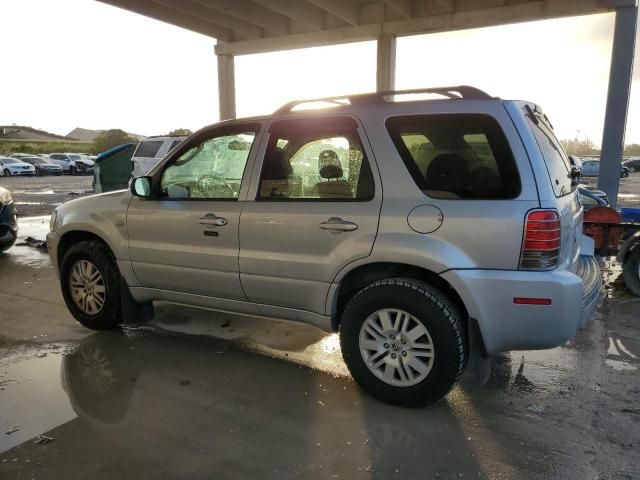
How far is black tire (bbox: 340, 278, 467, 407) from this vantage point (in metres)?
2.97

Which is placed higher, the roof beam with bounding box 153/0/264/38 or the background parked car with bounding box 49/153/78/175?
the roof beam with bounding box 153/0/264/38

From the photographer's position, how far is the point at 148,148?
13.1 metres

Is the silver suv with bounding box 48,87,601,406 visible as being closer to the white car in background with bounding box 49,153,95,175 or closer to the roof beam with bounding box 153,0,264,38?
the roof beam with bounding box 153,0,264,38

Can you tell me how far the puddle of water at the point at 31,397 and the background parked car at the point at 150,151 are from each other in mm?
9095

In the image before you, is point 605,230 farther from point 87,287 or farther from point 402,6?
point 402,6

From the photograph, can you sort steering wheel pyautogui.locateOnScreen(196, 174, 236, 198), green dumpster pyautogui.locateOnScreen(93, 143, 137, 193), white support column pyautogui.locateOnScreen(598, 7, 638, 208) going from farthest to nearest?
green dumpster pyautogui.locateOnScreen(93, 143, 137, 193)
white support column pyautogui.locateOnScreen(598, 7, 638, 208)
steering wheel pyautogui.locateOnScreen(196, 174, 236, 198)

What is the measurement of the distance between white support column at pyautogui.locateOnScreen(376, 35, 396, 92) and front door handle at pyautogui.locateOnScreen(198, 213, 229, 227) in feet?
37.7

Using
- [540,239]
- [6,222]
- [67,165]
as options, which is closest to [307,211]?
[540,239]

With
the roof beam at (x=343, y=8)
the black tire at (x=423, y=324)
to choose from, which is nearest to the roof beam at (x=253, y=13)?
the roof beam at (x=343, y=8)

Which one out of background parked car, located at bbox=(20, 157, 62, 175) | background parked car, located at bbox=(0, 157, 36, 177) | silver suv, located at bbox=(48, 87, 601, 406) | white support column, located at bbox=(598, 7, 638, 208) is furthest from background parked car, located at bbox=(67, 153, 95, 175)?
silver suv, located at bbox=(48, 87, 601, 406)

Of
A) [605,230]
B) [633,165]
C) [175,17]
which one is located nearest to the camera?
[605,230]

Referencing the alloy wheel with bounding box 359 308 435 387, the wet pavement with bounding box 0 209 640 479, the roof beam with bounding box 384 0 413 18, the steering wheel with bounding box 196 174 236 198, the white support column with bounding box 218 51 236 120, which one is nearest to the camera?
the wet pavement with bounding box 0 209 640 479

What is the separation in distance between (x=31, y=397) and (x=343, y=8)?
12895 mm

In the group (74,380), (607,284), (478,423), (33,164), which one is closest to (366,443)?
(478,423)
